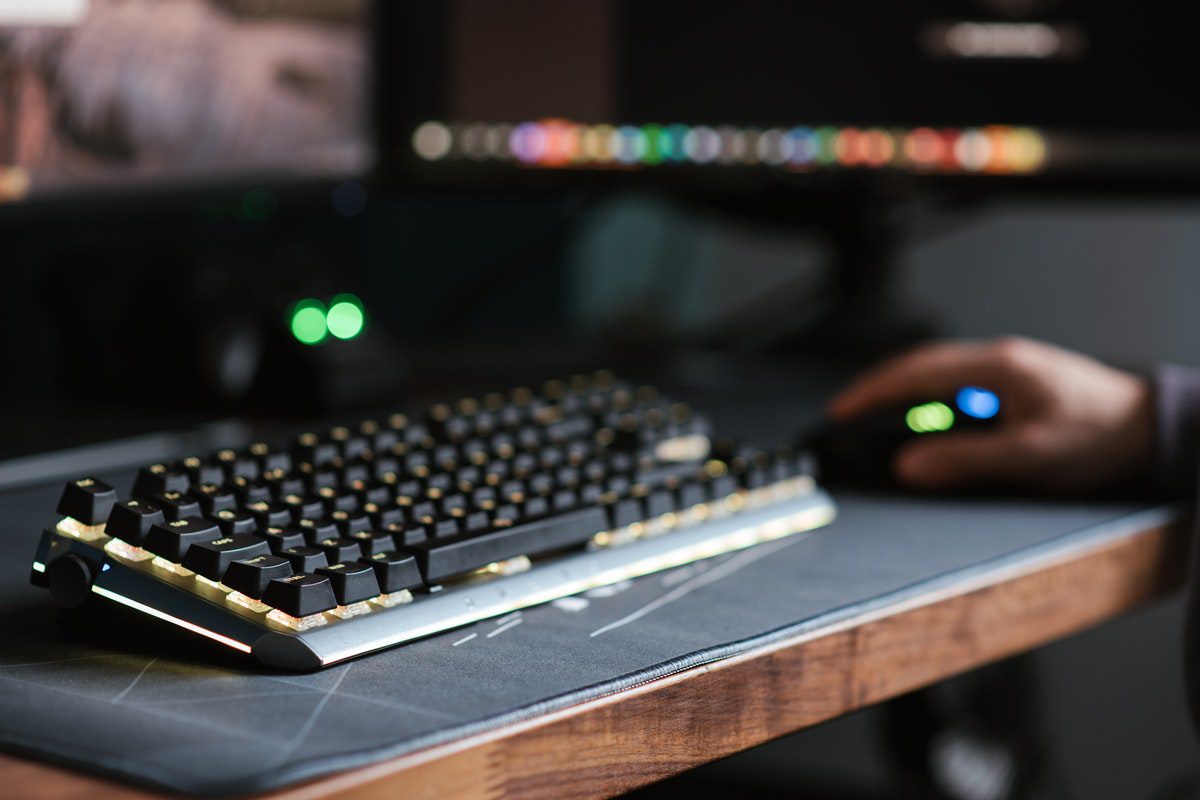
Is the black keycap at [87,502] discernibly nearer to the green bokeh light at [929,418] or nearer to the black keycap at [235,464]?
the black keycap at [235,464]

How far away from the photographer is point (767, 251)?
1.55 meters

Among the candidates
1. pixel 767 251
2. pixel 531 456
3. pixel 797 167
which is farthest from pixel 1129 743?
pixel 531 456

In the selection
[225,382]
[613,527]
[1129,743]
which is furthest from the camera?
[1129,743]

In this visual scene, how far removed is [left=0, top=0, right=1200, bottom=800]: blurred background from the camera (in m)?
0.94

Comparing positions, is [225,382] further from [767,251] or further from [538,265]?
[767,251]

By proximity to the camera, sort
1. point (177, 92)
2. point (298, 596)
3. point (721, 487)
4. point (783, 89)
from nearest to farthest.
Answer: point (298, 596), point (721, 487), point (177, 92), point (783, 89)

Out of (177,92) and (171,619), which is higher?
(177,92)

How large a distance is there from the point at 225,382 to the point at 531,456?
1.04 ft

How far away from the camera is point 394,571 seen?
548 mm

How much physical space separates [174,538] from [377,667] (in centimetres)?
9

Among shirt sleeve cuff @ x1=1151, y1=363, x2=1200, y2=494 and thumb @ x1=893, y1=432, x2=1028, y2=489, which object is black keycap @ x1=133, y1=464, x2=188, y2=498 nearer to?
thumb @ x1=893, y1=432, x2=1028, y2=489

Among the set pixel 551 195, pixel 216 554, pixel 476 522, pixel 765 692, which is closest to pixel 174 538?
pixel 216 554

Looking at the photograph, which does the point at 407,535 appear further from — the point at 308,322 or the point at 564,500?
the point at 308,322

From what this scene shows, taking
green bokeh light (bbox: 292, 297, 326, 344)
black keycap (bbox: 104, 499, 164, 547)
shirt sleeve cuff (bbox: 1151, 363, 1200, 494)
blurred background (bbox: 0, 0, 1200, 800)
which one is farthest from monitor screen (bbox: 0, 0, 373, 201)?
shirt sleeve cuff (bbox: 1151, 363, 1200, 494)
